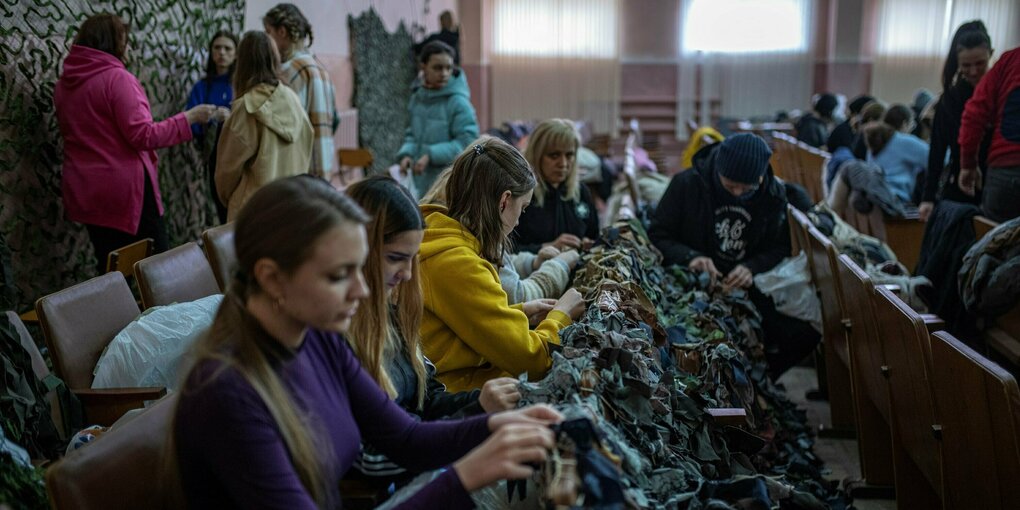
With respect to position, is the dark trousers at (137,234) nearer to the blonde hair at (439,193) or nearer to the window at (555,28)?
the blonde hair at (439,193)

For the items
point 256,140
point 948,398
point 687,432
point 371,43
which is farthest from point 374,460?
point 371,43

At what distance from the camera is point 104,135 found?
348cm

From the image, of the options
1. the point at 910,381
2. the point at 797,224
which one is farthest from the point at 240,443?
the point at 797,224

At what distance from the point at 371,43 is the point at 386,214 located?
265 inches

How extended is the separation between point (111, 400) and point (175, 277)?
52 cm

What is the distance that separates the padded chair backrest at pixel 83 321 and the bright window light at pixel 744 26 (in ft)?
40.5

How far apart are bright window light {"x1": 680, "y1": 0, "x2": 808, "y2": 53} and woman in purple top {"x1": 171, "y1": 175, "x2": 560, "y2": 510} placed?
43.5 ft

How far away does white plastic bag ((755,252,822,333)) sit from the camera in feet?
12.3

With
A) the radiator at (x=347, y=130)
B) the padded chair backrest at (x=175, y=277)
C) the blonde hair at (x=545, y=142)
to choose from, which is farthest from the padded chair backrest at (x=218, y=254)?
the radiator at (x=347, y=130)

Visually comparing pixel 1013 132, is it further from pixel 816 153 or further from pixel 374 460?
pixel 374 460

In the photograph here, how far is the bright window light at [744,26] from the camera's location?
13.6m

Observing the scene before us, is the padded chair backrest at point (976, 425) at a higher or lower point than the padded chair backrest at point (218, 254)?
lower

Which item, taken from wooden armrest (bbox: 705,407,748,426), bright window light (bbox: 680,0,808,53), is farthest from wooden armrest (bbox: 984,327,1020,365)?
bright window light (bbox: 680,0,808,53)

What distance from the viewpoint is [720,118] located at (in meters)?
13.4
